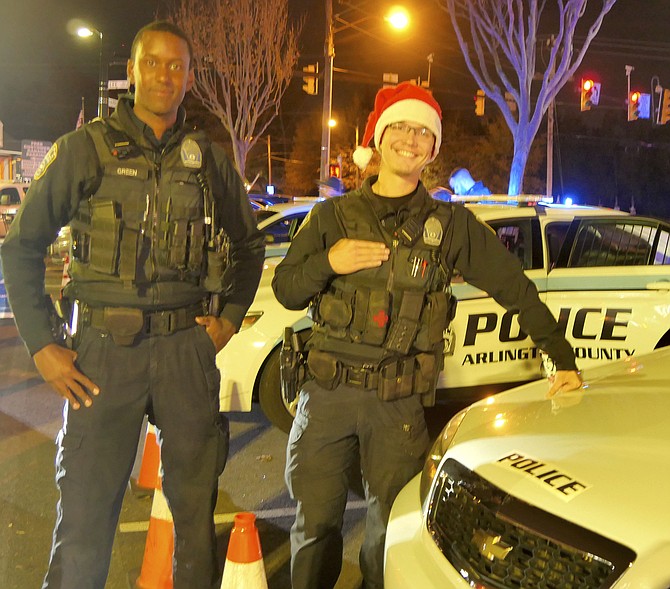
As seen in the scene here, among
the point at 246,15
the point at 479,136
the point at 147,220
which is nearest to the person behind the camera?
the point at 147,220

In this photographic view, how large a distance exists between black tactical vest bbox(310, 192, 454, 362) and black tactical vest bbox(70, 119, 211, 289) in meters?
0.50

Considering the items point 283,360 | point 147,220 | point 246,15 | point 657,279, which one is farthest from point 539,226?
point 246,15

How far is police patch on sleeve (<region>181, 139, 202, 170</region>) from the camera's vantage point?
90.4 inches

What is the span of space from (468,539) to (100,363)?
1.25 meters

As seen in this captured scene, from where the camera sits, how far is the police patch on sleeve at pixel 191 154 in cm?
229

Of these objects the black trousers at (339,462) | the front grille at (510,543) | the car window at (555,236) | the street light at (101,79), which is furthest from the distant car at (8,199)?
the front grille at (510,543)

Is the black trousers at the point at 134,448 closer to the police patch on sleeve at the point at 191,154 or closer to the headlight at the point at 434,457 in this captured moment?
the police patch on sleeve at the point at 191,154

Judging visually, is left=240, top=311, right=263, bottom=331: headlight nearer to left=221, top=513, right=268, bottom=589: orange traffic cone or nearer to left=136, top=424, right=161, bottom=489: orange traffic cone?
left=136, top=424, right=161, bottom=489: orange traffic cone

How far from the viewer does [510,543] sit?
5.88 ft

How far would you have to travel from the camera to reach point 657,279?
16.4 ft

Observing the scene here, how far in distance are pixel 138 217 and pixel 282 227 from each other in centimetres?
526

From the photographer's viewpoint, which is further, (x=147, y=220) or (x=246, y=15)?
(x=246, y=15)

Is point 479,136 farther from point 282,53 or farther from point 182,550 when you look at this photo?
point 182,550

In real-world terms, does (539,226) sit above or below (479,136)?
below
